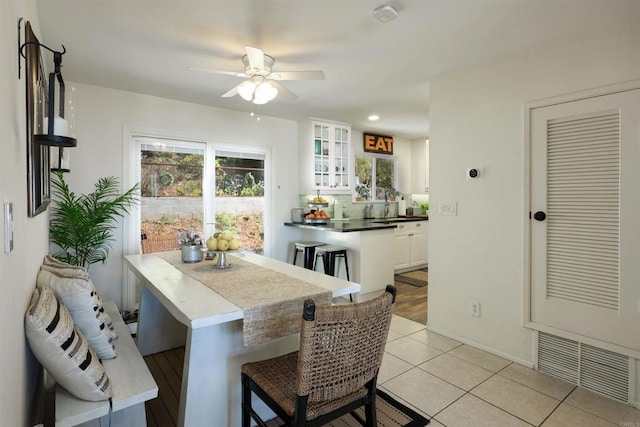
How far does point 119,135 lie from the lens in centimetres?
370

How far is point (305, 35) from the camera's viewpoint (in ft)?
7.92

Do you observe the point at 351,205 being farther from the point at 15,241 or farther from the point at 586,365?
the point at 15,241

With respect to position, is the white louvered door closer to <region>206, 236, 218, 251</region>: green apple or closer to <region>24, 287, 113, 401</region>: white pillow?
<region>206, 236, 218, 251</region>: green apple

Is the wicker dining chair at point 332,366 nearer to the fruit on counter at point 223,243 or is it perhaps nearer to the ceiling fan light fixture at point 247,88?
the fruit on counter at point 223,243

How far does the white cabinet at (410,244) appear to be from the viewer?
18.9 feet

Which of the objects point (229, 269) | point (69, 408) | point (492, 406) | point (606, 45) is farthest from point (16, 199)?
point (606, 45)

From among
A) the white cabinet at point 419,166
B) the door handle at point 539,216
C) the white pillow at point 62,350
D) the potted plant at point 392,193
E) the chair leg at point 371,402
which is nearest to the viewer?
the white pillow at point 62,350

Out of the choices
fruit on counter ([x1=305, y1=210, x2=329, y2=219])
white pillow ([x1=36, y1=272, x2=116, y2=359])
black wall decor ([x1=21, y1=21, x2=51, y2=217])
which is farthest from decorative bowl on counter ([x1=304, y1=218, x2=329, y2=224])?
black wall decor ([x1=21, y1=21, x2=51, y2=217])

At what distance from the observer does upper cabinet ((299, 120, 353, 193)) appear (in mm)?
5000

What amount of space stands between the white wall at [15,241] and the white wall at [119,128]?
93.4 inches

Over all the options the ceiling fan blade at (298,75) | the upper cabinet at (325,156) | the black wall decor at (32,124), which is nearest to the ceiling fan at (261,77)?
the ceiling fan blade at (298,75)

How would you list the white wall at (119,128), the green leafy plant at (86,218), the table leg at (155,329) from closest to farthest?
the table leg at (155,329) < the green leafy plant at (86,218) < the white wall at (119,128)

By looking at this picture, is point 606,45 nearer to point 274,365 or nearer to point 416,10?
point 416,10

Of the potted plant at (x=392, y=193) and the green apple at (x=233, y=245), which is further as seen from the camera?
the potted plant at (x=392, y=193)
